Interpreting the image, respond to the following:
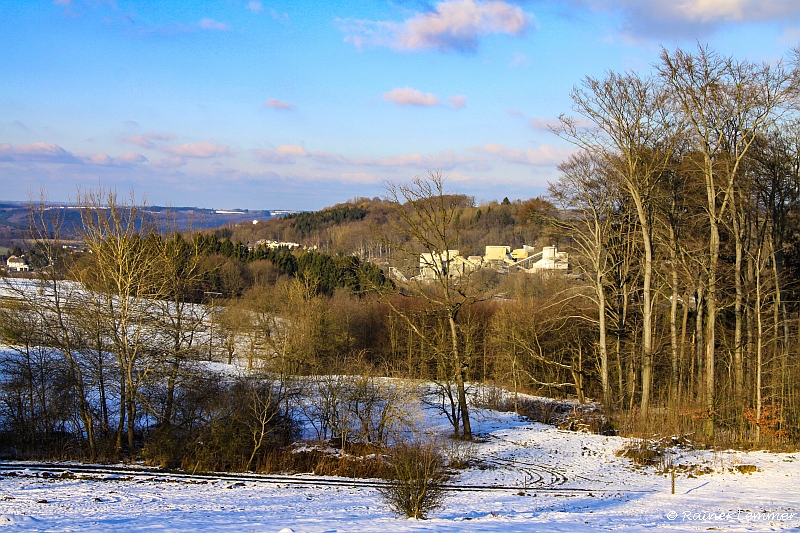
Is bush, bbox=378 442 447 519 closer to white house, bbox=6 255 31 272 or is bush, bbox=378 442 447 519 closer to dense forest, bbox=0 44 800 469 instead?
dense forest, bbox=0 44 800 469

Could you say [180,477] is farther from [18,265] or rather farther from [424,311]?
[18,265]

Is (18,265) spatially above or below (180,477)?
above

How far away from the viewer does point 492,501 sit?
14109 millimetres

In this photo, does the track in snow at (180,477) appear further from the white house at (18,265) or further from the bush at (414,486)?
the white house at (18,265)

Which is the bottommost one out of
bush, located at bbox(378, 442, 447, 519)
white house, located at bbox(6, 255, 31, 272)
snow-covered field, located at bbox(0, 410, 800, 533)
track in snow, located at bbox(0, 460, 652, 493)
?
track in snow, located at bbox(0, 460, 652, 493)

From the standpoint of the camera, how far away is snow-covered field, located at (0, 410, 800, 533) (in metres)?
11.2

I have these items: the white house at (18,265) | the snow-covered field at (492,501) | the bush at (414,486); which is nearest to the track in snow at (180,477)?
the snow-covered field at (492,501)

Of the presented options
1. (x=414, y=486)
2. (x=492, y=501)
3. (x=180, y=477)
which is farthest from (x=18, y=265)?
(x=492, y=501)

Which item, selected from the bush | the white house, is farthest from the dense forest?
the bush

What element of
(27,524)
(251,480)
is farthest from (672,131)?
(27,524)

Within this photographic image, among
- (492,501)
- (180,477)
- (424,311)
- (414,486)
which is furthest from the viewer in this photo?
(424,311)

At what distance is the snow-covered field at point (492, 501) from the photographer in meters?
11.2

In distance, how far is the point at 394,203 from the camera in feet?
72.6

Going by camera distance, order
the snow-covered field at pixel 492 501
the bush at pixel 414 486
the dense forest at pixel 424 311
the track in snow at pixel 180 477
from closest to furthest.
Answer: the snow-covered field at pixel 492 501 < the bush at pixel 414 486 < the track in snow at pixel 180 477 < the dense forest at pixel 424 311
